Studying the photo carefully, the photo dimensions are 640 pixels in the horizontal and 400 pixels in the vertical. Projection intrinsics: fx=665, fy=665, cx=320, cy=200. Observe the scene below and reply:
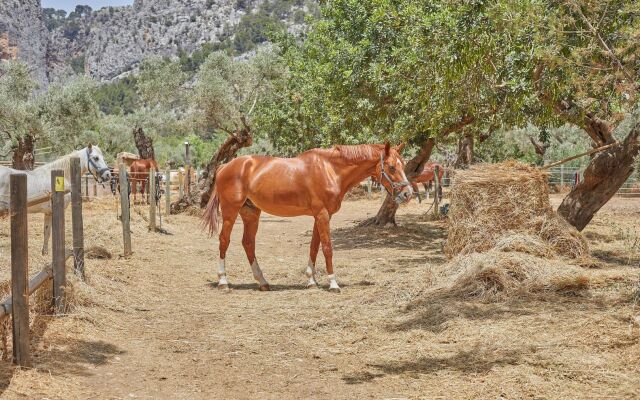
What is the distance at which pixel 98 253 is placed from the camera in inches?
485

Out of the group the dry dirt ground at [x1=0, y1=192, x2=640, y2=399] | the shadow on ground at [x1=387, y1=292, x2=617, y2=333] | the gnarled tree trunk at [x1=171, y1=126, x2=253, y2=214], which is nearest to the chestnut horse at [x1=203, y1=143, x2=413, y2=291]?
the dry dirt ground at [x1=0, y1=192, x2=640, y2=399]

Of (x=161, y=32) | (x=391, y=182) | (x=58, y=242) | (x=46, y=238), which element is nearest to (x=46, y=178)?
(x=46, y=238)

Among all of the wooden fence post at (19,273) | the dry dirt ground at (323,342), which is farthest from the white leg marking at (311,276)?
the wooden fence post at (19,273)

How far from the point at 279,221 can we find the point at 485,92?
1427cm

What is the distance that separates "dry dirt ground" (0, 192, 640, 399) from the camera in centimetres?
515

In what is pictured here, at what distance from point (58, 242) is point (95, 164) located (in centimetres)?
685

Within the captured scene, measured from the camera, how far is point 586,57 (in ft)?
24.4

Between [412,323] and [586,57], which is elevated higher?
[586,57]

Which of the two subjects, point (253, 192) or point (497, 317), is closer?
point (497, 317)

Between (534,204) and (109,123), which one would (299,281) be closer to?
(534,204)

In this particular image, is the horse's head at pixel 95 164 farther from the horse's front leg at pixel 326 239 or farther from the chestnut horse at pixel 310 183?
the horse's front leg at pixel 326 239

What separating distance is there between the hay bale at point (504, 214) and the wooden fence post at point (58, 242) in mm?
5727

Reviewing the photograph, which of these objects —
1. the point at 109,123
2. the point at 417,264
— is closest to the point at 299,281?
the point at 417,264

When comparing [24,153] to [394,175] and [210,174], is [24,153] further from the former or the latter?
[394,175]
